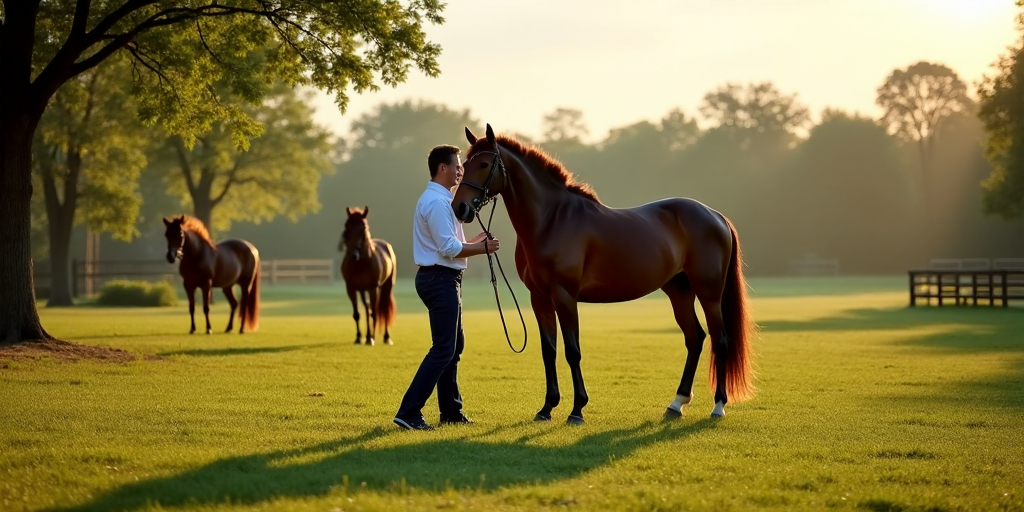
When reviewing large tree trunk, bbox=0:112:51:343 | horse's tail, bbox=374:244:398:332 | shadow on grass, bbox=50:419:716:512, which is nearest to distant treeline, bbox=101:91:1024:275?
horse's tail, bbox=374:244:398:332

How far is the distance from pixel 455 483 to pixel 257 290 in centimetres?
1668

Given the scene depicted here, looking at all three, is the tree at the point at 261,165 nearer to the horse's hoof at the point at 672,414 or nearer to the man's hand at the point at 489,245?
the horse's hoof at the point at 672,414

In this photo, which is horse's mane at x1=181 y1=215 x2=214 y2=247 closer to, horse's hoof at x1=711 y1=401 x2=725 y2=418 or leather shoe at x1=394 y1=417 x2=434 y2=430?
leather shoe at x1=394 y1=417 x2=434 y2=430

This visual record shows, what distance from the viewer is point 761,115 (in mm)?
85125

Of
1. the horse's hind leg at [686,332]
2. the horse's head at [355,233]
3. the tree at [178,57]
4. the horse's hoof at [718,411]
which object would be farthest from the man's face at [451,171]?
the horse's head at [355,233]

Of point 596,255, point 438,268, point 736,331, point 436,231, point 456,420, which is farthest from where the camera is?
point 736,331

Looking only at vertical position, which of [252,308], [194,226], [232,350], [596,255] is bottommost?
[232,350]

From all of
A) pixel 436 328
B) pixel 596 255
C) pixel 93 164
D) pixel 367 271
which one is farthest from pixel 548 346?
pixel 93 164

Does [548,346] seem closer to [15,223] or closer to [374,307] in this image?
[15,223]

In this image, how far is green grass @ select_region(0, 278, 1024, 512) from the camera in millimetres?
5594

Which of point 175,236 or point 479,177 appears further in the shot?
point 175,236

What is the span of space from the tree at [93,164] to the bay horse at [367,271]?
16938 millimetres

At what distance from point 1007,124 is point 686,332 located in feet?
93.6

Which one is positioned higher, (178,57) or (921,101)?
(921,101)
